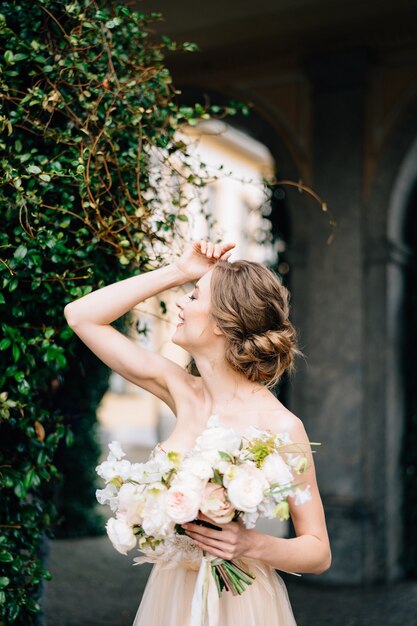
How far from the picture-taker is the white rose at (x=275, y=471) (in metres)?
1.93

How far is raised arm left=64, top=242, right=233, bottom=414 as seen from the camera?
2492mm

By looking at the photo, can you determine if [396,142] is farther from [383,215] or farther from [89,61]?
[89,61]

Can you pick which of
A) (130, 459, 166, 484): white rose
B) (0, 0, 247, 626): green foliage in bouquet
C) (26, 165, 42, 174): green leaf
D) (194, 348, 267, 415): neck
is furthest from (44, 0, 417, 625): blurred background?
(130, 459, 166, 484): white rose

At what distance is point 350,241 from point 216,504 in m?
4.74

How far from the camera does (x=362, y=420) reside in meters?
6.34

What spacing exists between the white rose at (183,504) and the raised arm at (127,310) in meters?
0.62

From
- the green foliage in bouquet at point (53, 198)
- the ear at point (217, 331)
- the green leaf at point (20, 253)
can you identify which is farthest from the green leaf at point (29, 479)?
the ear at point (217, 331)

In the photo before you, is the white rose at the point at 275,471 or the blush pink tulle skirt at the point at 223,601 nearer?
the white rose at the point at 275,471

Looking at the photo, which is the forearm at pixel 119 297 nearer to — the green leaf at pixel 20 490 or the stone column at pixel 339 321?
the green leaf at pixel 20 490

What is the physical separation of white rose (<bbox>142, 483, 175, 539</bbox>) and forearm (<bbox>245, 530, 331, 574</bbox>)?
247mm

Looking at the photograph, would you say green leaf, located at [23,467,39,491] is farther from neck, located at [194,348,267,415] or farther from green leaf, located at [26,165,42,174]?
green leaf, located at [26,165,42,174]

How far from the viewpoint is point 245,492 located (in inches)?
73.6

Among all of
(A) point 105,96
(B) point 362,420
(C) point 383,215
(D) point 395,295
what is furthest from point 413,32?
(A) point 105,96

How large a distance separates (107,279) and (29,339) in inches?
15.4
